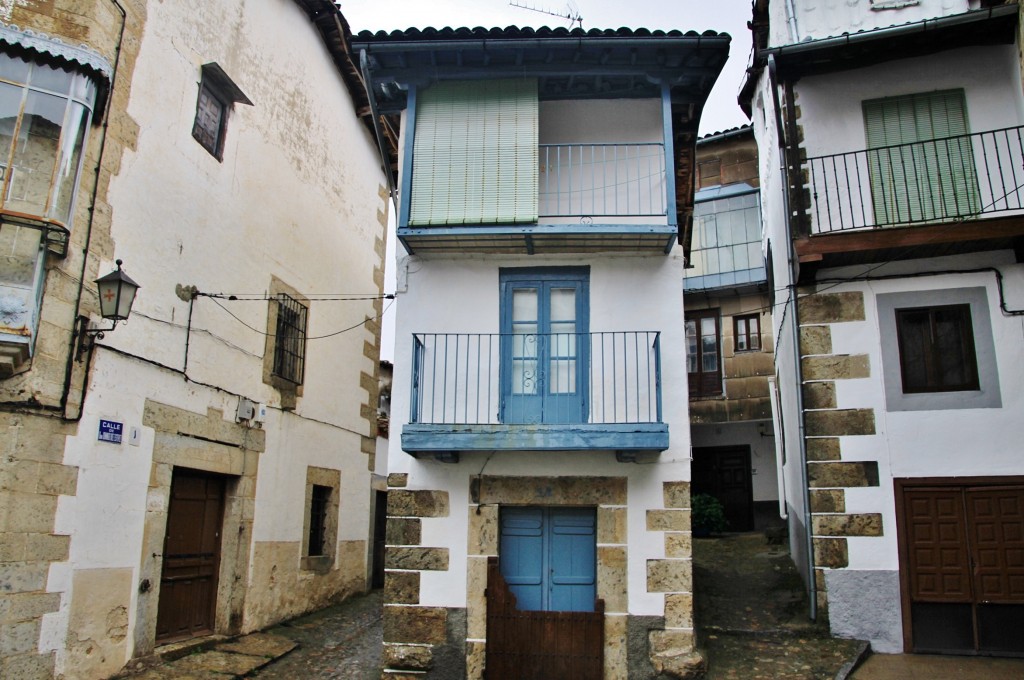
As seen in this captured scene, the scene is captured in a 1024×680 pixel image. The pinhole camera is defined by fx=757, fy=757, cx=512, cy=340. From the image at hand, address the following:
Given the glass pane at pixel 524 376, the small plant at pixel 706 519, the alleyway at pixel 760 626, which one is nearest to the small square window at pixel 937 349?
the alleyway at pixel 760 626

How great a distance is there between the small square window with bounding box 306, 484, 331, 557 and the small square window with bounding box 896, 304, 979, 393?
8.09m

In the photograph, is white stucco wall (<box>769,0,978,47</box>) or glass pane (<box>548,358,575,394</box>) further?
white stucco wall (<box>769,0,978,47</box>)

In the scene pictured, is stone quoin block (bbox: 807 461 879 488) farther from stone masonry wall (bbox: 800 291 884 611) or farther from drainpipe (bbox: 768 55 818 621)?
drainpipe (bbox: 768 55 818 621)

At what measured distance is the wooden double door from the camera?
7.63 meters

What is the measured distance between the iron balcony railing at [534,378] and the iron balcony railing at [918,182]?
300 centimetres

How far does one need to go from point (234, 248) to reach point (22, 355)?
12.1ft

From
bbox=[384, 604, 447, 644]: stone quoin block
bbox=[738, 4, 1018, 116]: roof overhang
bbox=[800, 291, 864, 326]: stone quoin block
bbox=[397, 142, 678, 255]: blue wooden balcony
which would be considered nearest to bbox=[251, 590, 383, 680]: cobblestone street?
bbox=[384, 604, 447, 644]: stone quoin block

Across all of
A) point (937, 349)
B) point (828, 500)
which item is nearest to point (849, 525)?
point (828, 500)

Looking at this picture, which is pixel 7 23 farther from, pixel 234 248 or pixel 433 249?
pixel 433 249

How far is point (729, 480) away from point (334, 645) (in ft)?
30.2

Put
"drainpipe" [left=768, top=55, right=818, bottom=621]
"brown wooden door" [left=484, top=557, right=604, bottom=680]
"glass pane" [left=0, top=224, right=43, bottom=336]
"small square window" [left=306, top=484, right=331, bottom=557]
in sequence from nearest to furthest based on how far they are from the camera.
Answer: "glass pane" [left=0, top=224, right=43, bottom=336] → "brown wooden door" [left=484, top=557, right=604, bottom=680] → "drainpipe" [left=768, top=55, right=818, bottom=621] → "small square window" [left=306, top=484, right=331, bottom=557]

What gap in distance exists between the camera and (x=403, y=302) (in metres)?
8.39

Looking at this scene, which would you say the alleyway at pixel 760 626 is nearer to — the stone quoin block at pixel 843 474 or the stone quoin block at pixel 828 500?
the stone quoin block at pixel 828 500

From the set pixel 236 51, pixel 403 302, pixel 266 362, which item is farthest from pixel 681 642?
pixel 236 51
